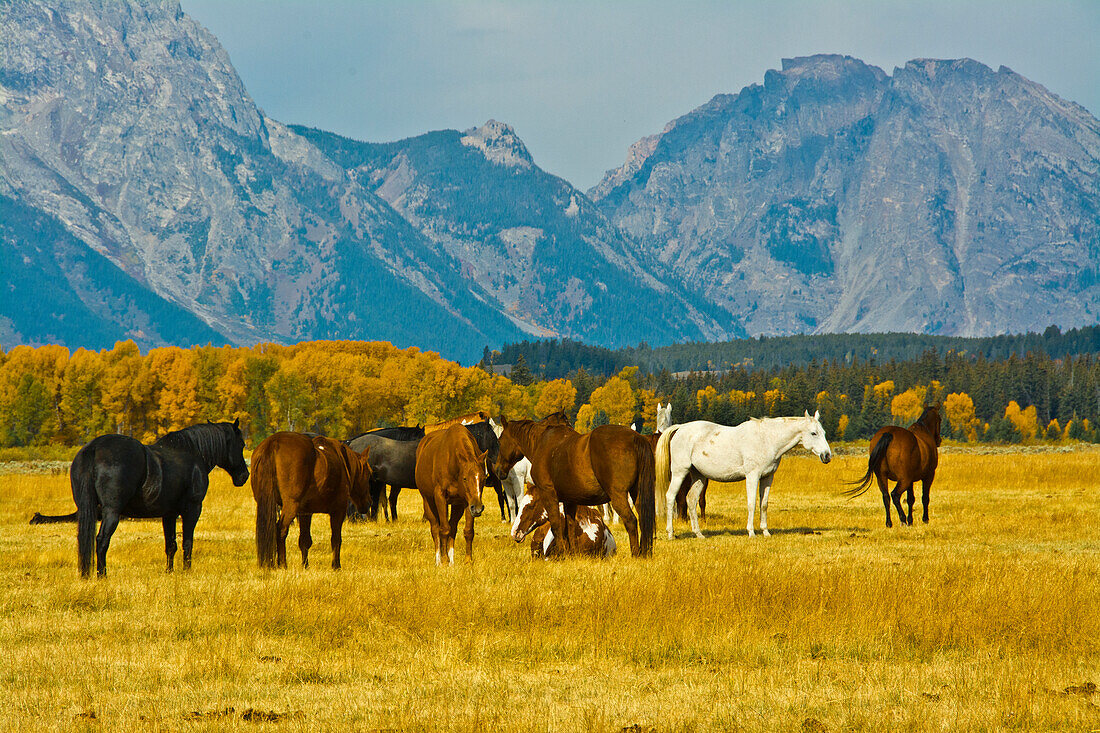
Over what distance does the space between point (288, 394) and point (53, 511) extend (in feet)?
332

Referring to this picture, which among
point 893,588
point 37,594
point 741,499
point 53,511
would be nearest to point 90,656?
point 37,594

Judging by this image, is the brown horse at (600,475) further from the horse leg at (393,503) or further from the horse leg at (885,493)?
the horse leg at (393,503)

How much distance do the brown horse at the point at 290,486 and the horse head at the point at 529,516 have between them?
3.87 m

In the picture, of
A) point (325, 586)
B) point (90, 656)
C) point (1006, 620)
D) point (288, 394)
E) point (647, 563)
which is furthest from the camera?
point (288, 394)

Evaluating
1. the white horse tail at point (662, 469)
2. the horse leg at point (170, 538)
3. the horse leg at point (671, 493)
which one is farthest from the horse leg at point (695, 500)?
the horse leg at point (170, 538)

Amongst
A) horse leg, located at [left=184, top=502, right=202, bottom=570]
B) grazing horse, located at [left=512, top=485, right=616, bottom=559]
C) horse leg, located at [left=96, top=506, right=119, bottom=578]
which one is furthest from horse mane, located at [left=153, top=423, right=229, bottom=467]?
grazing horse, located at [left=512, top=485, right=616, bottom=559]

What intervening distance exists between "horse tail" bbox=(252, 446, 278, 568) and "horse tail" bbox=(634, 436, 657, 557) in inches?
228

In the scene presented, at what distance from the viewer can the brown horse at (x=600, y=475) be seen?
56.6 feet

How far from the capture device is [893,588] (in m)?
13.6

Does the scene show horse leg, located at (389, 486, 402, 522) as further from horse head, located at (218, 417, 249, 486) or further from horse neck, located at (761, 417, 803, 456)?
horse neck, located at (761, 417, 803, 456)

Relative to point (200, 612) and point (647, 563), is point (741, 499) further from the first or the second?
point (200, 612)

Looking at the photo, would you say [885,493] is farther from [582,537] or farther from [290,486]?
[290,486]

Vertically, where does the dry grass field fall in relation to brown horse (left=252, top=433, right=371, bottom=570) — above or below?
below

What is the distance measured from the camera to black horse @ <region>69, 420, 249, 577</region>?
52.6 ft
